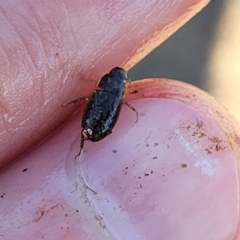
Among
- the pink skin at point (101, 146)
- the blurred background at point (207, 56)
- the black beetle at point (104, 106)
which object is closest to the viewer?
the pink skin at point (101, 146)

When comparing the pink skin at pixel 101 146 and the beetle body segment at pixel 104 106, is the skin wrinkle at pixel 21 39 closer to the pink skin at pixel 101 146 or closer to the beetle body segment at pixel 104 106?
the pink skin at pixel 101 146

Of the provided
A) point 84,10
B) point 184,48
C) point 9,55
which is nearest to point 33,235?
point 9,55

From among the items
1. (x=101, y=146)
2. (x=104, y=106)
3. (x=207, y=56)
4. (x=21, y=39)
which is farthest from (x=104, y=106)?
(x=207, y=56)

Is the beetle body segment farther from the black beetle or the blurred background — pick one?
the blurred background

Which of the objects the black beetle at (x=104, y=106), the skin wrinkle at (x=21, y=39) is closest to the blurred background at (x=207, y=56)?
the black beetle at (x=104, y=106)

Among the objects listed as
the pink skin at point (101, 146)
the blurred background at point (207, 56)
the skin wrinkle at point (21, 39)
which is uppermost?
the blurred background at point (207, 56)

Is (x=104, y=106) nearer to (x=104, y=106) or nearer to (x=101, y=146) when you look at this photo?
(x=104, y=106)

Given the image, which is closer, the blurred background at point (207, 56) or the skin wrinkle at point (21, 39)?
the skin wrinkle at point (21, 39)
